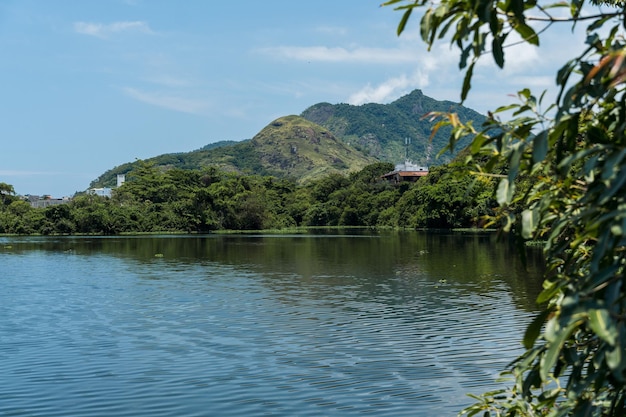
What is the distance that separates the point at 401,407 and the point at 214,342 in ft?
21.0

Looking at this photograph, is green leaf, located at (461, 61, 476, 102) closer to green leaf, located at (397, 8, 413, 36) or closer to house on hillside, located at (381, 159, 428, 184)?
green leaf, located at (397, 8, 413, 36)

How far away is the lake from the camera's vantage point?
11.4 meters

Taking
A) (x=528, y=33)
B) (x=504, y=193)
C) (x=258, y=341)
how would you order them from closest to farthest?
(x=504, y=193), (x=528, y=33), (x=258, y=341)

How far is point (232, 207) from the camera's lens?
326 feet

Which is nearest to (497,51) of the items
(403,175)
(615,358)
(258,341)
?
(615,358)

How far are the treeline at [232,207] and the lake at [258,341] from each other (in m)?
Answer: 45.8

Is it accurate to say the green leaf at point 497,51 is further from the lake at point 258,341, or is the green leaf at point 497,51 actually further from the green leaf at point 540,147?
the lake at point 258,341

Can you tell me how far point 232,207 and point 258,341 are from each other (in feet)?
276

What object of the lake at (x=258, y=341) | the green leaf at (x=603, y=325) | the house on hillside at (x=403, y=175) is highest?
the house on hillside at (x=403, y=175)

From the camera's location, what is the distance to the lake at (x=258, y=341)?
37.6 ft

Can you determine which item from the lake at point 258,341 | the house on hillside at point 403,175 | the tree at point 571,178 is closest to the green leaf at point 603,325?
the tree at point 571,178

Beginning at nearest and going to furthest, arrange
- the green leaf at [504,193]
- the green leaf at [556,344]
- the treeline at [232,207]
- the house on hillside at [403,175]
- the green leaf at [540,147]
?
the green leaf at [556,344] < the green leaf at [540,147] < the green leaf at [504,193] < the treeline at [232,207] < the house on hillside at [403,175]

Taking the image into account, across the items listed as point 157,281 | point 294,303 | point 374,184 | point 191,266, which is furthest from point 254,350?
point 374,184

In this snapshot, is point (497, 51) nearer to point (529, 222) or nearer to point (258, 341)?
point (529, 222)
